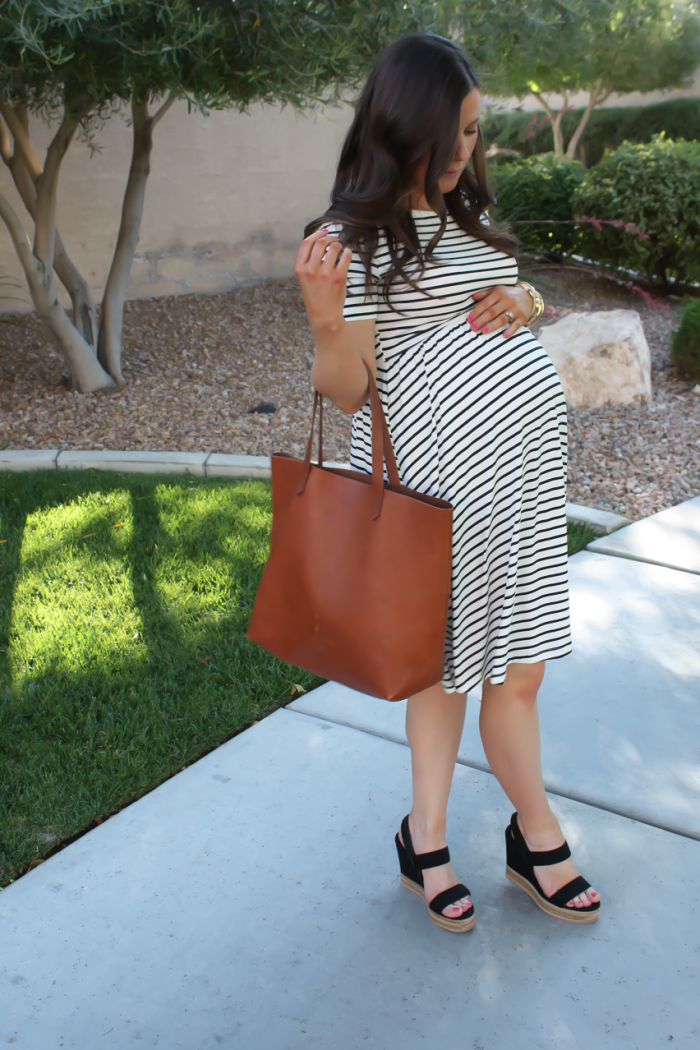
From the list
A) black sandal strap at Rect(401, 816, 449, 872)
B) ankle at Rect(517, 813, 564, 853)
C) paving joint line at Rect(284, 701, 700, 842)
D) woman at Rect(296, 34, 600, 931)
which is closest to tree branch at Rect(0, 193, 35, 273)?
paving joint line at Rect(284, 701, 700, 842)

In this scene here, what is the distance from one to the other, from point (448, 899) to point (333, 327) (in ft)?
4.03

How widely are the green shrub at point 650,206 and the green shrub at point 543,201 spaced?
57 cm

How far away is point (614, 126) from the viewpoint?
21234 mm

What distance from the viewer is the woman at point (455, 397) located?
1500 millimetres

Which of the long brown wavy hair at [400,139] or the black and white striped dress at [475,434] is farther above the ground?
the long brown wavy hair at [400,139]

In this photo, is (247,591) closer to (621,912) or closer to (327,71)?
(621,912)

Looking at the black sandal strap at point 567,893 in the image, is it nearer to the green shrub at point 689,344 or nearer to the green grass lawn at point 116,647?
the green grass lawn at point 116,647

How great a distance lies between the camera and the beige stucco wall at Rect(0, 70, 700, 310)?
23.9 ft

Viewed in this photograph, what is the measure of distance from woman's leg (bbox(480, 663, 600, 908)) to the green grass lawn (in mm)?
958

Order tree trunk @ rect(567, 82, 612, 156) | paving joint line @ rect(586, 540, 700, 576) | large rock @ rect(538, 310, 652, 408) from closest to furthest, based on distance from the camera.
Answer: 1. paving joint line @ rect(586, 540, 700, 576)
2. large rock @ rect(538, 310, 652, 408)
3. tree trunk @ rect(567, 82, 612, 156)

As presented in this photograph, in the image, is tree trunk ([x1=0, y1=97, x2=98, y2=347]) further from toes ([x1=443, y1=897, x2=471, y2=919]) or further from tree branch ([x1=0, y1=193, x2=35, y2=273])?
toes ([x1=443, y1=897, x2=471, y2=919])

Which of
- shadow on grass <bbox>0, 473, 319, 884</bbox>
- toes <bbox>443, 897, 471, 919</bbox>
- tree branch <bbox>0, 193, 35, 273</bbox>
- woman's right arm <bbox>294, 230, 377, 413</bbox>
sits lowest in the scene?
shadow on grass <bbox>0, 473, 319, 884</bbox>

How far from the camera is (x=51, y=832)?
209 centimetres

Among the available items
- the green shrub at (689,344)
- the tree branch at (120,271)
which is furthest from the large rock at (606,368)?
the tree branch at (120,271)
